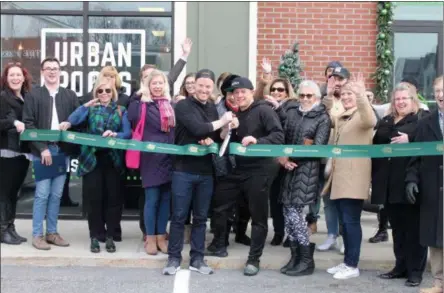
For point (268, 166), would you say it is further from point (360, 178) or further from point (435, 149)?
point (435, 149)

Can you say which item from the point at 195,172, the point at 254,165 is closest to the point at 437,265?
the point at 254,165

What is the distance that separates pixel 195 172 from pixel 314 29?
147 inches

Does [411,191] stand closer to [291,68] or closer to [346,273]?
[346,273]

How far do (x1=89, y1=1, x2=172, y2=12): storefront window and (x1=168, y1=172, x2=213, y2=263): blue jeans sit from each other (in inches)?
130

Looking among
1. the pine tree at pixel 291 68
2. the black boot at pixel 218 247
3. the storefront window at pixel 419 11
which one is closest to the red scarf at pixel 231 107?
the black boot at pixel 218 247

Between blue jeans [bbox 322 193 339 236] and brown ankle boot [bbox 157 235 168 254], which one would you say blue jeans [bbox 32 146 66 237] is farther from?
blue jeans [bbox 322 193 339 236]

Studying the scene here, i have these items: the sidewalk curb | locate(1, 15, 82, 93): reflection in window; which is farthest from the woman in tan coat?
locate(1, 15, 82, 93): reflection in window

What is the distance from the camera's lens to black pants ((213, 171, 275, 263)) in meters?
6.46

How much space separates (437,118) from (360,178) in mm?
921

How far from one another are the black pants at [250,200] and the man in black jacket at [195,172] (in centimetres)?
22

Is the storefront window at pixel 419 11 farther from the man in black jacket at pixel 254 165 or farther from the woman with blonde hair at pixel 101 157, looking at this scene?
the woman with blonde hair at pixel 101 157

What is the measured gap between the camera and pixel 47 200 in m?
7.14

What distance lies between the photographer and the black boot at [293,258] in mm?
6613

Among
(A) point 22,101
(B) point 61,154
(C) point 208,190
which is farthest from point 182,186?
(A) point 22,101
